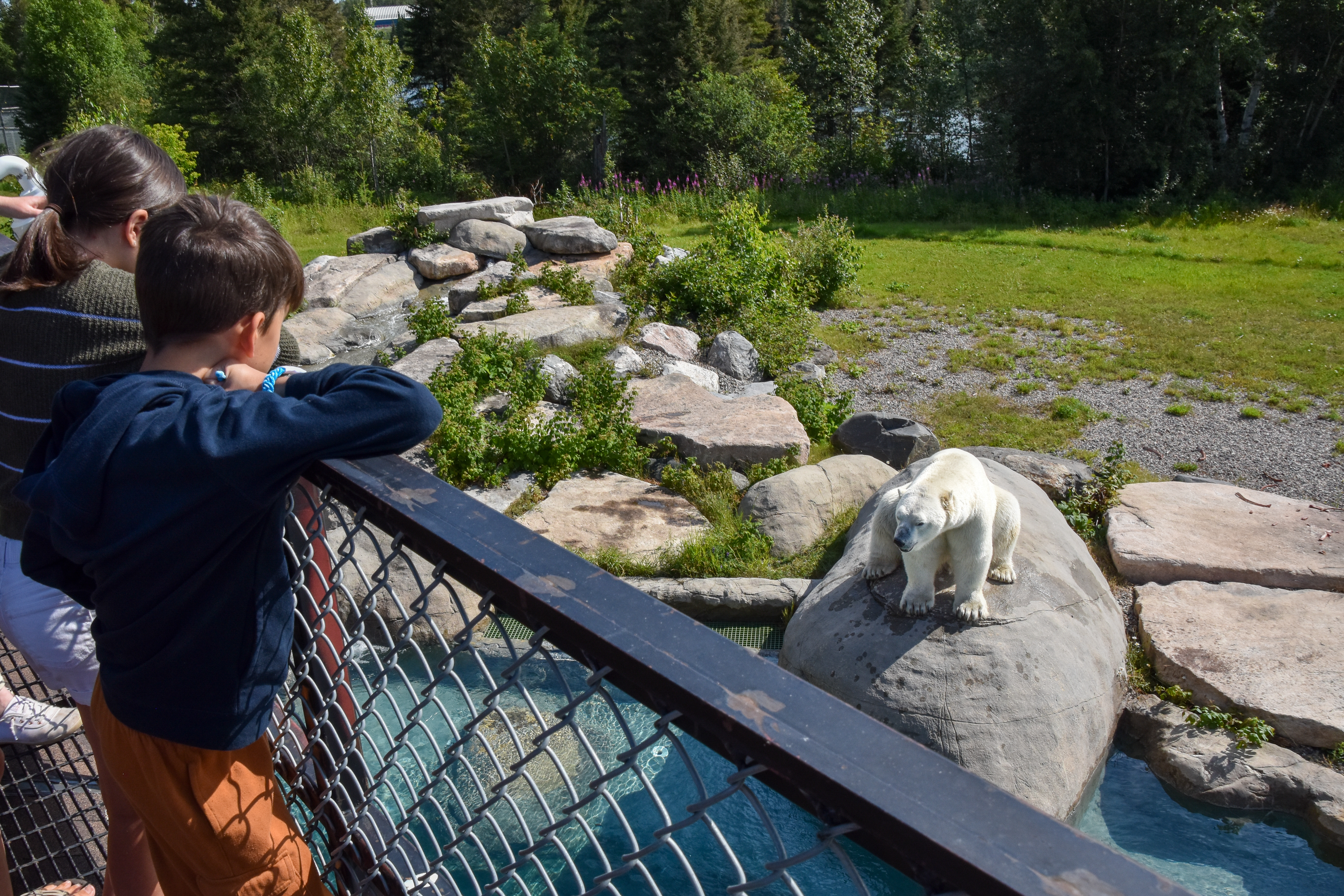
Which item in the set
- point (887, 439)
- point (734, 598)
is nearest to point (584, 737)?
point (734, 598)

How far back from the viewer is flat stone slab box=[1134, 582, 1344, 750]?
14.1 ft

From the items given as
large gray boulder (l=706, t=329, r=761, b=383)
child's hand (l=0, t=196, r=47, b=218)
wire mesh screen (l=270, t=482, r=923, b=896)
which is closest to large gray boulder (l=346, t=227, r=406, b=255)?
large gray boulder (l=706, t=329, r=761, b=383)

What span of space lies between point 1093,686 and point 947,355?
18.4 ft

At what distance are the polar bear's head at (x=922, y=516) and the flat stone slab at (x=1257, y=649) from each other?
6.32 feet

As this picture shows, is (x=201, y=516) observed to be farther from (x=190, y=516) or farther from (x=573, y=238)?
(x=573, y=238)

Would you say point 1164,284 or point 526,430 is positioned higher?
point 1164,284

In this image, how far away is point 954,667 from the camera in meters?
4.05

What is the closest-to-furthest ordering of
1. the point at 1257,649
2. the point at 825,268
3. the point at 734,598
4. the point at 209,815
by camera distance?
the point at 209,815 < the point at 1257,649 < the point at 734,598 < the point at 825,268

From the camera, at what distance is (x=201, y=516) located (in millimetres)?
1327

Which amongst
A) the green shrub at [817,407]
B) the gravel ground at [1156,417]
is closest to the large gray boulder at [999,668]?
the green shrub at [817,407]

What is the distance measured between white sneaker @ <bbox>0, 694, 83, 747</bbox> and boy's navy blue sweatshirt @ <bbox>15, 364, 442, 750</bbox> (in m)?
1.67

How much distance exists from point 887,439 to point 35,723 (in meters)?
5.44

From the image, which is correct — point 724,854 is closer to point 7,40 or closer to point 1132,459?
point 1132,459

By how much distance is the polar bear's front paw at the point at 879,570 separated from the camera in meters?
4.43
